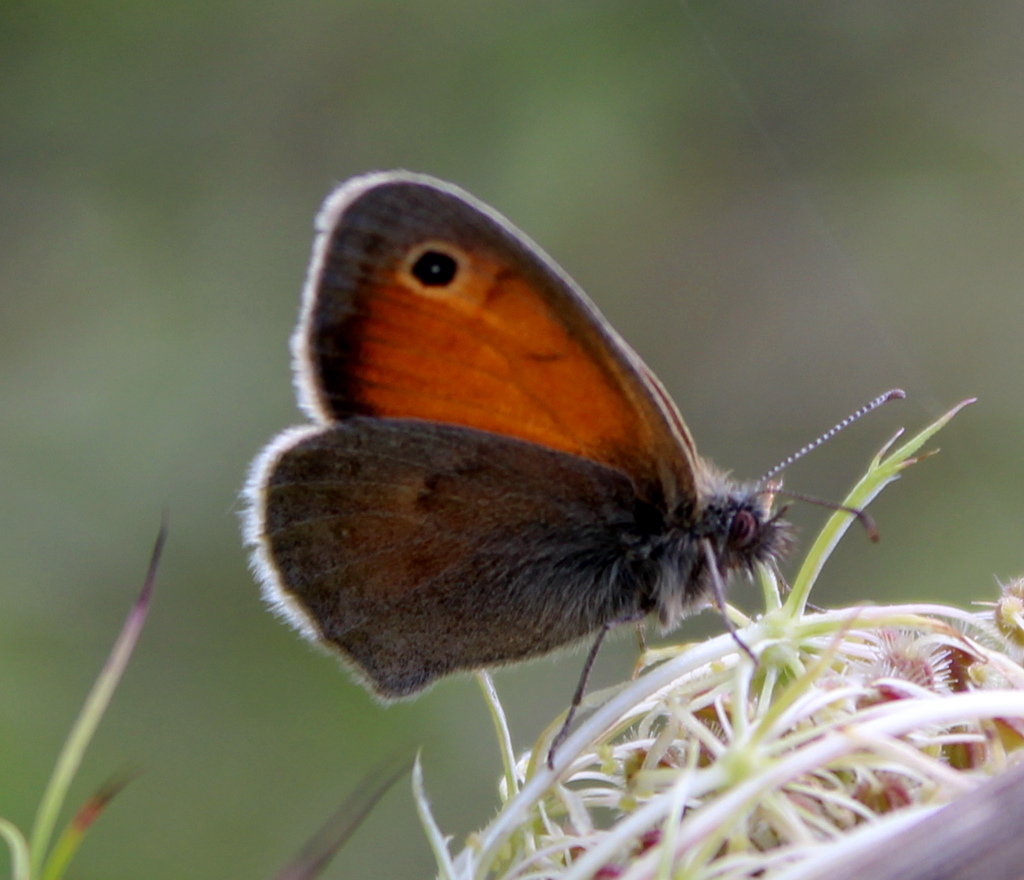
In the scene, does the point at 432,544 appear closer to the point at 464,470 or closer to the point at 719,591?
the point at 464,470

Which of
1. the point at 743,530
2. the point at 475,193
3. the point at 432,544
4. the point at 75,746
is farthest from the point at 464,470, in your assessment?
the point at 475,193

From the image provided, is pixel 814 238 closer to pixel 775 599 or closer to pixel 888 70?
pixel 888 70

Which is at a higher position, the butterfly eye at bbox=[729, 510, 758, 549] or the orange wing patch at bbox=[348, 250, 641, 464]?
the orange wing patch at bbox=[348, 250, 641, 464]

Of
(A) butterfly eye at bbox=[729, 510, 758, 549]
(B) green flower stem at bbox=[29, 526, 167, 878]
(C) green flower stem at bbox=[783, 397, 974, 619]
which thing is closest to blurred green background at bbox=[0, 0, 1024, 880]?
(A) butterfly eye at bbox=[729, 510, 758, 549]

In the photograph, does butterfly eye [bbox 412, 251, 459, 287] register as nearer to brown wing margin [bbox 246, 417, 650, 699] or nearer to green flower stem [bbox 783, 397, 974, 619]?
brown wing margin [bbox 246, 417, 650, 699]

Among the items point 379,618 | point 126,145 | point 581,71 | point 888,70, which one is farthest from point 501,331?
point 888,70

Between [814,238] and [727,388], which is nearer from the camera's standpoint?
[727,388]
